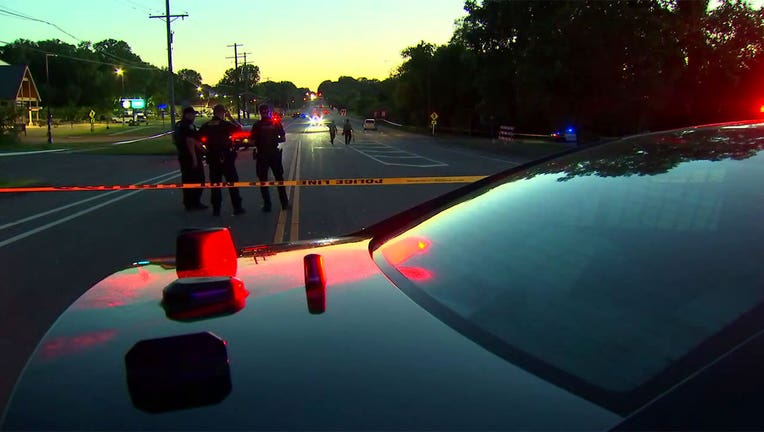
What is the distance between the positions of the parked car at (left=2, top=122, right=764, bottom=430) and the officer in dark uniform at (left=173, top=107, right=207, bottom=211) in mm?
8233

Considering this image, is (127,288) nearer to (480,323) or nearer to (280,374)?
(280,374)

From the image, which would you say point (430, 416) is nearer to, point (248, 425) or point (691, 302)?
point (248, 425)

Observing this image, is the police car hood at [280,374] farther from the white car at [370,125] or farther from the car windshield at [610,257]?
the white car at [370,125]

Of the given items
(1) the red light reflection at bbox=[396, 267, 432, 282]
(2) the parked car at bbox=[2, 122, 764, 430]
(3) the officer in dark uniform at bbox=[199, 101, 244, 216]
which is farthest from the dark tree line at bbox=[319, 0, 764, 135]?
(1) the red light reflection at bbox=[396, 267, 432, 282]

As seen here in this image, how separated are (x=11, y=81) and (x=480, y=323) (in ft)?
270

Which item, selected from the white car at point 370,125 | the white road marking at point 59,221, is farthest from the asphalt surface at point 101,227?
the white car at point 370,125

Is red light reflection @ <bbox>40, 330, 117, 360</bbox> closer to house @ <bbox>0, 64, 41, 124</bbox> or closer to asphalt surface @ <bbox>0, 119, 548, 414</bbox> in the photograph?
asphalt surface @ <bbox>0, 119, 548, 414</bbox>

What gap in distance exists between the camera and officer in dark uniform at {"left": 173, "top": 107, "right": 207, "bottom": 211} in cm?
1041

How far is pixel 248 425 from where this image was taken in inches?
50.6

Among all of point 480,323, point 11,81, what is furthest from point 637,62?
point 11,81

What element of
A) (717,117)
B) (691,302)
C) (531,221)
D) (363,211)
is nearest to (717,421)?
(691,302)

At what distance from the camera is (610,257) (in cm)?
193

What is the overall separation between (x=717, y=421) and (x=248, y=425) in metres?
0.94

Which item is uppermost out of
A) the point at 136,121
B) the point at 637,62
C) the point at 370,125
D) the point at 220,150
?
the point at 637,62
